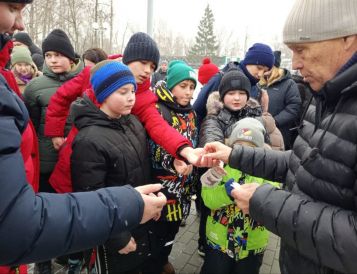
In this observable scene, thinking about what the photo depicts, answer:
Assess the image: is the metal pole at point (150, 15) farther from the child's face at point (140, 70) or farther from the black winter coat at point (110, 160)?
the black winter coat at point (110, 160)

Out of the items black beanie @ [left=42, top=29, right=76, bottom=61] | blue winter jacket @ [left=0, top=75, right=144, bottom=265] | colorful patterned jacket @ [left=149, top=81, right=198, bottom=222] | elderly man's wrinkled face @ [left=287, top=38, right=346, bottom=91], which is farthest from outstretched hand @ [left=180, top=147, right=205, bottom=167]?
black beanie @ [left=42, top=29, right=76, bottom=61]

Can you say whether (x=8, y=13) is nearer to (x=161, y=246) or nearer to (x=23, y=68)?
(x=161, y=246)

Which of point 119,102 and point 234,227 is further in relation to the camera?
point 234,227

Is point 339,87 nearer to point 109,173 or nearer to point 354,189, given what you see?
point 354,189

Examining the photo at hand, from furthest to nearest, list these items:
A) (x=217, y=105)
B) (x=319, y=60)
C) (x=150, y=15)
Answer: (x=150, y=15) < (x=217, y=105) < (x=319, y=60)

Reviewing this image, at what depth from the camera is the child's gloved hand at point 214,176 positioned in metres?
2.49

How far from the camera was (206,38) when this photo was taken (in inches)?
2375

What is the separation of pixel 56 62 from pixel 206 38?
60.1m

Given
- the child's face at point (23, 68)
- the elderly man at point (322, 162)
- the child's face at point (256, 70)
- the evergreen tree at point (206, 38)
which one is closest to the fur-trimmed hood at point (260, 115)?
the child's face at point (256, 70)

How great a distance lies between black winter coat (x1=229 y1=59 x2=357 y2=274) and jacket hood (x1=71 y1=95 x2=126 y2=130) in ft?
4.12

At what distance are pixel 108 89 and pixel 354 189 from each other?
1796 mm

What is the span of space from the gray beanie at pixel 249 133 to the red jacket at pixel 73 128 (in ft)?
1.46

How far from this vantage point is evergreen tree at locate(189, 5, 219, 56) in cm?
5950

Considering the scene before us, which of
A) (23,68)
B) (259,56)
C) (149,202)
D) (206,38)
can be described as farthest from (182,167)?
(206,38)
